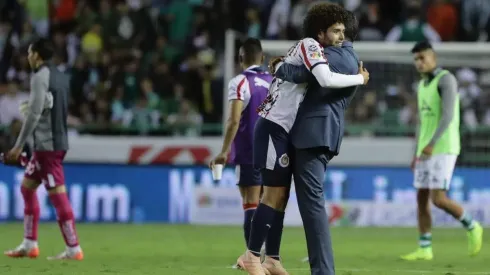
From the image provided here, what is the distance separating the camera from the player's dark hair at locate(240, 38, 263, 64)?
11.8 meters

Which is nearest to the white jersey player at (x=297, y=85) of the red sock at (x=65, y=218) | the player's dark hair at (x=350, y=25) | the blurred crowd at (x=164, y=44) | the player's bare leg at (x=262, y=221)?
the player's dark hair at (x=350, y=25)

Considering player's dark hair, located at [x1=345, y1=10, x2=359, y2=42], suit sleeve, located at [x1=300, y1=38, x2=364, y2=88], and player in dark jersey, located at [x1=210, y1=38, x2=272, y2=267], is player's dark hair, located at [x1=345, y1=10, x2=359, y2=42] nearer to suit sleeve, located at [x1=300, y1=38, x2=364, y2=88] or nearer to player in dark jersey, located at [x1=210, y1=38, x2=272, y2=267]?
suit sleeve, located at [x1=300, y1=38, x2=364, y2=88]

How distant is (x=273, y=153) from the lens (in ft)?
30.3

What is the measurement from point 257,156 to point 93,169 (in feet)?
35.1

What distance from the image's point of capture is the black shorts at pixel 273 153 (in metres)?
9.23

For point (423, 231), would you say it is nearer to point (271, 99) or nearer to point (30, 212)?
point (30, 212)

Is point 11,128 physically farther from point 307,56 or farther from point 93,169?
point 307,56

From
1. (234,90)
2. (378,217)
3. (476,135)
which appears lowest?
(378,217)

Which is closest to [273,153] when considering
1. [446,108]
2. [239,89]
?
[239,89]

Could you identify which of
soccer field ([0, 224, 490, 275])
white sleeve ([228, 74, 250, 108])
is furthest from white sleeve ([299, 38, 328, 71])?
soccer field ([0, 224, 490, 275])

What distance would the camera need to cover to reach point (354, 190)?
766 inches

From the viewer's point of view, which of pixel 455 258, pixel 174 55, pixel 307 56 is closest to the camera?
pixel 307 56

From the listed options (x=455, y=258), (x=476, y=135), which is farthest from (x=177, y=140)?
(x=455, y=258)

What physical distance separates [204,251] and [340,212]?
211 inches
